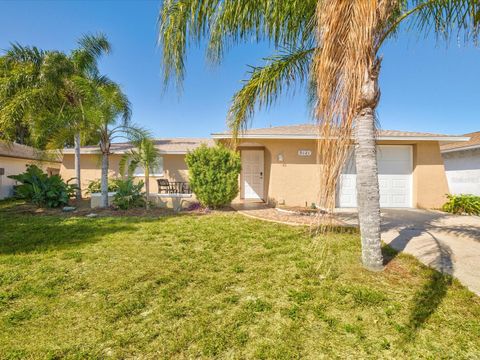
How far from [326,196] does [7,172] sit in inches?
838

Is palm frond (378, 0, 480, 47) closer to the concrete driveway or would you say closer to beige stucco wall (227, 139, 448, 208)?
the concrete driveway

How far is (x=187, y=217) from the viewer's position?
8.83 metres

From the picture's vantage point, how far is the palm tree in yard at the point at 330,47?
312 centimetres

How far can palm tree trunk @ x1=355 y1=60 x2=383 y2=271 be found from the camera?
12.2 ft

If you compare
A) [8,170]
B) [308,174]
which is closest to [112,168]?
[8,170]

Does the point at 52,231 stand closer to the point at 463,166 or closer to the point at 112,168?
the point at 112,168

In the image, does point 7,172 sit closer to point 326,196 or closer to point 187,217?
→ point 187,217

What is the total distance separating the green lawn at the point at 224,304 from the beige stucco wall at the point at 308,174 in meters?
5.59

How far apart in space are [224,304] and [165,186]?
37.2ft

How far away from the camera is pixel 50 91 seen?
11.5m

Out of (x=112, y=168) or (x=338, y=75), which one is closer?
(x=338, y=75)

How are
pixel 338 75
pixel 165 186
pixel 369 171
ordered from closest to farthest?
pixel 338 75
pixel 369 171
pixel 165 186

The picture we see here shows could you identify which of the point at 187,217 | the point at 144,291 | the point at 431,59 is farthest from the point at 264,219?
the point at 431,59

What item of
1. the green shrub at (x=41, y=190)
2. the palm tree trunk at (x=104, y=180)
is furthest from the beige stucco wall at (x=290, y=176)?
the green shrub at (x=41, y=190)
